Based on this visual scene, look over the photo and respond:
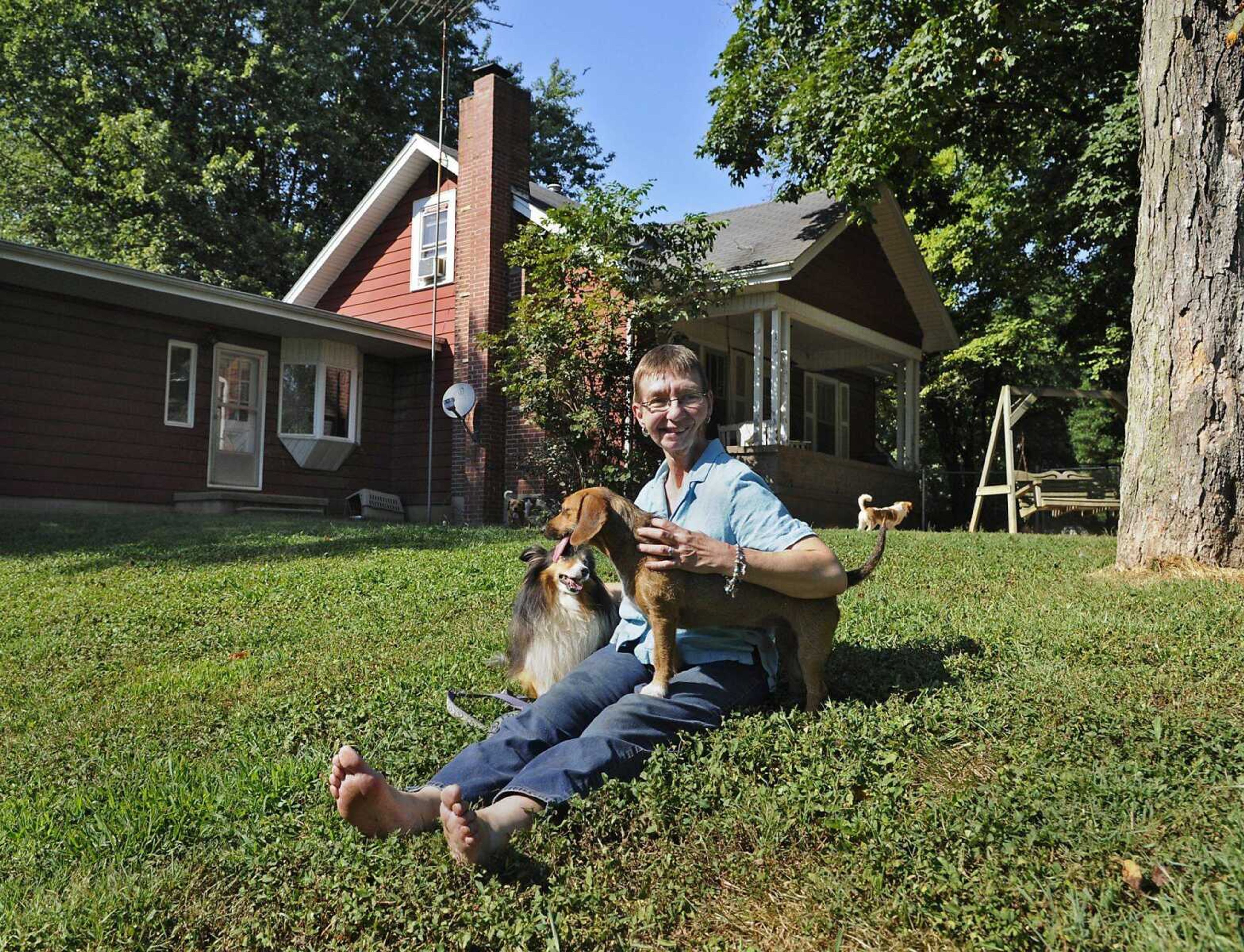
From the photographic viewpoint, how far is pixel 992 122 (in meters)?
14.5

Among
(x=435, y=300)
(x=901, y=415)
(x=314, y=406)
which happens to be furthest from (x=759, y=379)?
(x=314, y=406)

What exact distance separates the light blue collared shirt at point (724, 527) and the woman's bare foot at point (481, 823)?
829 millimetres

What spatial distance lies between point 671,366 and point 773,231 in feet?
48.8

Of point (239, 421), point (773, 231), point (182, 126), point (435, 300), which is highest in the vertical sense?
point (182, 126)

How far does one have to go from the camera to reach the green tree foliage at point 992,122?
40.0 ft

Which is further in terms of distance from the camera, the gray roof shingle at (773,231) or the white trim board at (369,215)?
the white trim board at (369,215)

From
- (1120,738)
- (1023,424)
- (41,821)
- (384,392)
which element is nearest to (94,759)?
(41,821)

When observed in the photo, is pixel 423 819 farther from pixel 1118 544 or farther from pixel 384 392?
pixel 384 392

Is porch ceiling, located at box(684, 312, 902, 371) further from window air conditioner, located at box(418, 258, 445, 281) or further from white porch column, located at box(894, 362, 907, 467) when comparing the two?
window air conditioner, located at box(418, 258, 445, 281)

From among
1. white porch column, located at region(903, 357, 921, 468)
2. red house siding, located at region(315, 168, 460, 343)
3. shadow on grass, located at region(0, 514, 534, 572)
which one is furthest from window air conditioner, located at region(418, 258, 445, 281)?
white porch column, located at region(903, 357, 921, 468)

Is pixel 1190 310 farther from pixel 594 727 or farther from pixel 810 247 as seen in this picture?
pixel 810 247

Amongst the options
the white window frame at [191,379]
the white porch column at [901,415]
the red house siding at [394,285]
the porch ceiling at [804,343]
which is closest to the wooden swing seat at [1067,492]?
the porch ceiling at [804,343]

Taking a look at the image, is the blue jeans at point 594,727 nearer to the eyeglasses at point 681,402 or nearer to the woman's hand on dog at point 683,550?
the woman's hand on dog at point 683,550

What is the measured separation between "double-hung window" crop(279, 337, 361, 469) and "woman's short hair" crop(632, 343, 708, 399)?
46.8 feet
